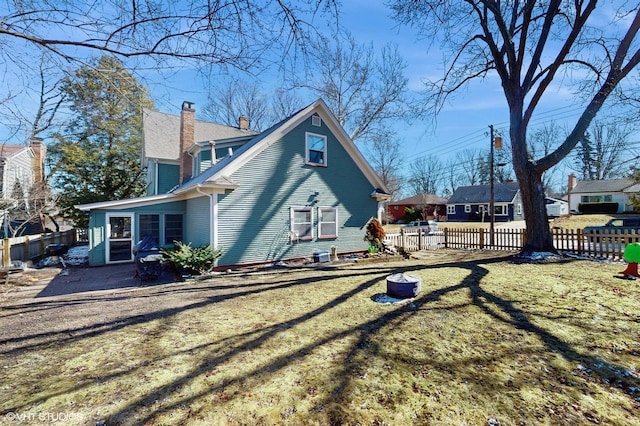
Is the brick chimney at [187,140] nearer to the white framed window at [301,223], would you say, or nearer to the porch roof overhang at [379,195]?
the white framed window at [301,223]

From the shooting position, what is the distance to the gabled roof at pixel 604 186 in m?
36.6

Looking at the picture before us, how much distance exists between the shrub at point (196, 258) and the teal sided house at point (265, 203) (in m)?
0.43

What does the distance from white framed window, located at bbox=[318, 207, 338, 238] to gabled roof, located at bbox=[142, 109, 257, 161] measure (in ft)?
24.1

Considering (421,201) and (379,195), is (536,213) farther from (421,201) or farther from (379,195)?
(421,201)

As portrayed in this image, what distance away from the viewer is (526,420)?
2.60 m

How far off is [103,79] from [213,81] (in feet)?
5.54

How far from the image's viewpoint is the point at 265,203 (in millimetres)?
11242

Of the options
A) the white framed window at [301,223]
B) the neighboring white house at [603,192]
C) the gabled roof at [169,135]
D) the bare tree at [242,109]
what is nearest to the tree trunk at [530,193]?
the white framed window at [301,223]

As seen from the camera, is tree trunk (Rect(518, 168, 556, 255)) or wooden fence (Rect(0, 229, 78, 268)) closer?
wooden fence (Rect(0, 229, 78, 268))

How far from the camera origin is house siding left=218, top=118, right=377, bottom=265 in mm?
10578

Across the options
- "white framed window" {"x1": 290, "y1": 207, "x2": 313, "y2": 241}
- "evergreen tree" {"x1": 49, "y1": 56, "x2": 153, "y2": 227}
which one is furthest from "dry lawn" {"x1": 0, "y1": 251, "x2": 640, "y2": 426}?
"evergreen tree" {"x1": 49, "y1": 56, "x2": 153, "y2": 227}

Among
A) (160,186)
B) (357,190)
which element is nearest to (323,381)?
(357,190)

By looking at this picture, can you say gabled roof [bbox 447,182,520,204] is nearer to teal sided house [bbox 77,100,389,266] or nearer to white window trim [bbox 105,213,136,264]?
teal sided house [bbox 77,100,389,266]

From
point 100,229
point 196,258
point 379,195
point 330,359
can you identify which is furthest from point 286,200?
point 330,359
